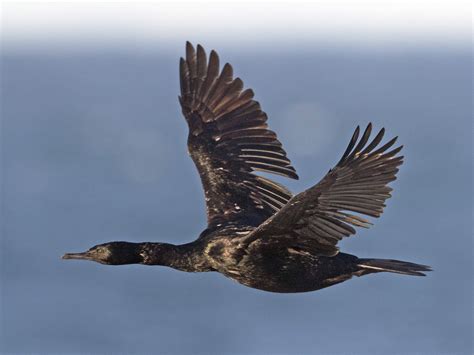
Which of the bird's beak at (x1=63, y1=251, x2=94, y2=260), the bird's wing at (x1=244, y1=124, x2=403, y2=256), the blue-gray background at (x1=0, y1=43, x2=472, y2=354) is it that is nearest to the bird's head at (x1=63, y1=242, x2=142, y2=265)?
the bird's beak at (x1=63, y1=251, x2=94, y2=260)

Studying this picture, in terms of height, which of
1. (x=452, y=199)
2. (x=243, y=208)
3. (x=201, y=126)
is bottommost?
(x=243, y=208)

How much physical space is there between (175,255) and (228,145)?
2.13m

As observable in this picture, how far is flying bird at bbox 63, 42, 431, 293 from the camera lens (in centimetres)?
1263

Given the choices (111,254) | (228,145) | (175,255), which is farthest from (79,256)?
(228,145)

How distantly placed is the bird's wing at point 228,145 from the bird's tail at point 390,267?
1471mm

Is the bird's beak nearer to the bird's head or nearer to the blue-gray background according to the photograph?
the bird's head

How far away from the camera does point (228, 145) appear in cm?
1576

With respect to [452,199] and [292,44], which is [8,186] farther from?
[292,44]

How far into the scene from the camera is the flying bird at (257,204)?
497 inches

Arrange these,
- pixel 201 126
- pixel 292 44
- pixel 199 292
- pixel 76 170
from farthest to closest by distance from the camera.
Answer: pixel 292 44 < pixel 76 170 < pixel 199 292 < pixel 201 126

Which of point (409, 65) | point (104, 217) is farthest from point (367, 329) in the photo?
point (409, 65)

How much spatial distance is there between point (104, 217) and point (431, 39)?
117533 millimetres

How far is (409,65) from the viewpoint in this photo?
10588 cm

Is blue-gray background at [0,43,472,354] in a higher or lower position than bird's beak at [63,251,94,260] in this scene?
higher
